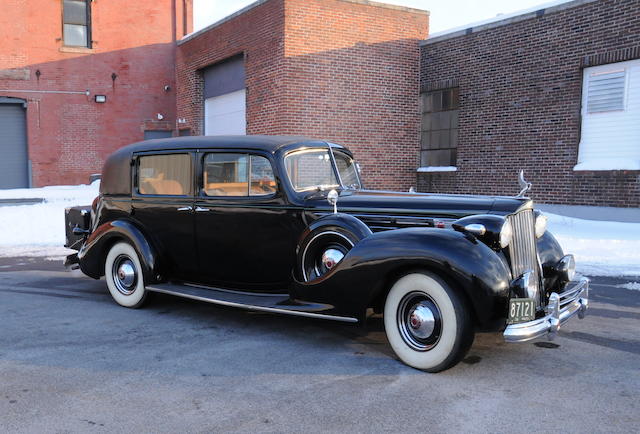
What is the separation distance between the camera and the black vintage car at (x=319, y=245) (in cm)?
359

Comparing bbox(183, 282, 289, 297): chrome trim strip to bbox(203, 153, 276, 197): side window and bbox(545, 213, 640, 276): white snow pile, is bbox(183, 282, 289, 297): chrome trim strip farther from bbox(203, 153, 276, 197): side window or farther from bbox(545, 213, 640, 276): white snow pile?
bbox(545, 213, 640, 276): white snow pile

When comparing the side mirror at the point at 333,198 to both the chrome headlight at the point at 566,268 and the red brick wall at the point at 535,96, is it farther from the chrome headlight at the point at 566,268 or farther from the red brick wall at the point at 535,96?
the red brick wall at the point at 535,96

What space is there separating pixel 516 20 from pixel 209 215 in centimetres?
975

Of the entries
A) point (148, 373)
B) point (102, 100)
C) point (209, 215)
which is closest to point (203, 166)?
point (209, 215)

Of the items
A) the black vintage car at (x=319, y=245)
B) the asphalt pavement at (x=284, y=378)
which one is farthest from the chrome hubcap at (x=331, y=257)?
the asphalt pavement at (x=284, y=378)

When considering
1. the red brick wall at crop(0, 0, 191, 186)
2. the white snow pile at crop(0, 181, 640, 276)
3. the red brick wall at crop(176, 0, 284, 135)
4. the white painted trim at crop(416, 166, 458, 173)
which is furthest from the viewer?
the red brick wall at crop(0, 0, 191, 186)

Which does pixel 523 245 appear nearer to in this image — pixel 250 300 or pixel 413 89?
pixel 250 300

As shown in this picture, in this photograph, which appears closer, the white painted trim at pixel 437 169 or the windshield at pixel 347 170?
the windshield at pixel 347 170

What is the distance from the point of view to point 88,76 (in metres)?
19.8

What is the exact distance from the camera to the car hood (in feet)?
13.4

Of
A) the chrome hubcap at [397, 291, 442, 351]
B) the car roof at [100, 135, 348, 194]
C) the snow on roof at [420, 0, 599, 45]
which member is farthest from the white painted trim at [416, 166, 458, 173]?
the chrome hubcap at [397, 291, 442, 351]

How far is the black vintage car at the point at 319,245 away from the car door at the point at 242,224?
0.03ft

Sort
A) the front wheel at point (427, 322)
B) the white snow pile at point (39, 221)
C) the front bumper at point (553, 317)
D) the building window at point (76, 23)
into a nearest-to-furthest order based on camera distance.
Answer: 1. the front bumper at point (553, 317)
2. the front wheel at point (427, 322)
3. the white snow pile at point (39, 221)
4. the building window at point (76, 23)

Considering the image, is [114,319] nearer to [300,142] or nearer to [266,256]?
[266,256]
